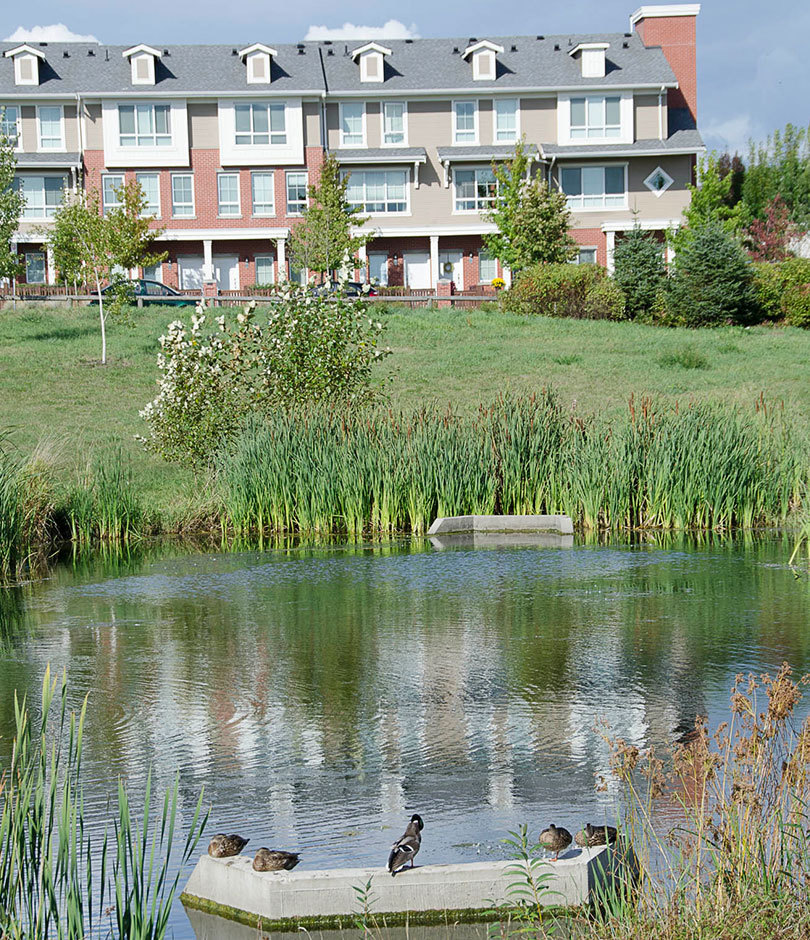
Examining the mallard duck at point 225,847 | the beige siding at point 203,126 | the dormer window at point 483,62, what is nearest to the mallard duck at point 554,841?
the mallard duck at point 225,847

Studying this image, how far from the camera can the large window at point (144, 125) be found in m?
51.1

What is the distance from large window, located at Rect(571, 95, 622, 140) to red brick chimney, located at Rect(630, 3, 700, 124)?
371 centimetres

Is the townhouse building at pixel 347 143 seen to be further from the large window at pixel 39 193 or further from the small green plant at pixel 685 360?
the small green plant at pixel 685 360

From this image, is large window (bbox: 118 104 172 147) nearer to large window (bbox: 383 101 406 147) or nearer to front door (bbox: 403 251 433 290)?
large window (bbox: 383 101 406 147)

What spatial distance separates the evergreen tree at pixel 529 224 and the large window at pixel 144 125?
A: 14.8 m

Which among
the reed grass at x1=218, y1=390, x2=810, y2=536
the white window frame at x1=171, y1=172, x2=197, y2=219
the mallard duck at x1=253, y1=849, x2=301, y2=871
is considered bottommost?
the mallard duck at x1=253, y1=849, x2=301, y2=871

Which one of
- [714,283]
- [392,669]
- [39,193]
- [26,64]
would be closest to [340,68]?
[26,64]

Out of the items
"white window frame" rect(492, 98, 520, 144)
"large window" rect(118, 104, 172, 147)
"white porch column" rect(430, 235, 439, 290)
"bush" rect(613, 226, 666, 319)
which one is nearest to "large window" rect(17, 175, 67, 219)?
"large window" rect(118, 104, 172, 147)

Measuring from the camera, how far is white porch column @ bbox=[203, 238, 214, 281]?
2025 inches

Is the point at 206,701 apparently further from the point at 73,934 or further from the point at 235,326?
the point at 235,326

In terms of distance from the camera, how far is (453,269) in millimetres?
53094

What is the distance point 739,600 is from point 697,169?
44.8m

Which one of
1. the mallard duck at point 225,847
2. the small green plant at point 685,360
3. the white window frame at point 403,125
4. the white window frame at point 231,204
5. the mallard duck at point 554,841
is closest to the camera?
the mallard duck at point 554,841

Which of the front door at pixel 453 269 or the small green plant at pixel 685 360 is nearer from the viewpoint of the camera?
the small green plant at pixel 685 360
